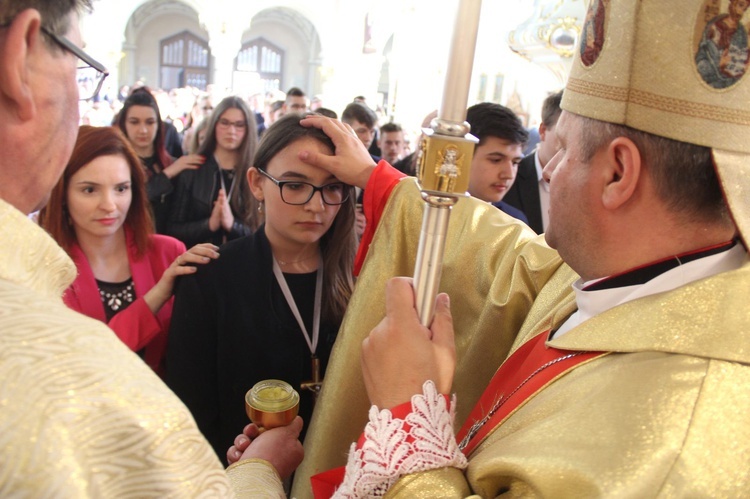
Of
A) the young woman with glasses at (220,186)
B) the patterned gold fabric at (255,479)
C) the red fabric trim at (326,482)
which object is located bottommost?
the red fabric trim at (326,482)

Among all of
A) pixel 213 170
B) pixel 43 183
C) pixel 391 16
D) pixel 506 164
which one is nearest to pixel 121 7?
pixel 391 16

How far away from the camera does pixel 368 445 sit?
0.97 meters

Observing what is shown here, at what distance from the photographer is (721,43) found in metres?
0.90

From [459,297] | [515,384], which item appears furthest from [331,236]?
[515,384]

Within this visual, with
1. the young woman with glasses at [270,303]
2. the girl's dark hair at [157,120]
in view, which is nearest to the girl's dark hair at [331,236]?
the young woman with glasses at [270,303]

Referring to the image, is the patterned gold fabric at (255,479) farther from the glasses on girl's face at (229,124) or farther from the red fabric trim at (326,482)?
the glasses on girl's face at (229,124)

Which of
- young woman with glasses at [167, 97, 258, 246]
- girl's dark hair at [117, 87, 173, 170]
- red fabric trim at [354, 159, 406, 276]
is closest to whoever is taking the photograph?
red fabric trim at [354, 159, 406, 276]

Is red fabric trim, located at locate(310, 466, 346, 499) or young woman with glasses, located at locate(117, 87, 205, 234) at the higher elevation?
young woman with glasses, located at locate(117, 87, 205, 234)

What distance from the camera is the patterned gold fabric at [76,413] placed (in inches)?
21.0

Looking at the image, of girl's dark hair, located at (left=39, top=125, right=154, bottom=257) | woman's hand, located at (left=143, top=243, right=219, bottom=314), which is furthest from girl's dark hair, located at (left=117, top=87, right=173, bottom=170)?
woman's hand, located at (left=143, top=243, right=219, bottom=314)

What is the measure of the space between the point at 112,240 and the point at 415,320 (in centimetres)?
163

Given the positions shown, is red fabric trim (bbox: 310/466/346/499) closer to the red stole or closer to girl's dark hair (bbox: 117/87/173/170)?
the red stole

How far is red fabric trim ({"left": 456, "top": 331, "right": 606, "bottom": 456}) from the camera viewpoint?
3.42ft

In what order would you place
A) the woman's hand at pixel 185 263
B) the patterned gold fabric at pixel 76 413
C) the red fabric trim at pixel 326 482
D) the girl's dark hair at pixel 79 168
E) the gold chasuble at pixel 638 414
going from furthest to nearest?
the girl's dark hair at pixel 79 168
the woman's hand at pixel 185 263
the red fabric trim at pixel 326 482
the gold chasuble at pixel 638 414
the patterned gold fabric at pixel 76 413
